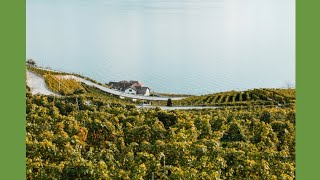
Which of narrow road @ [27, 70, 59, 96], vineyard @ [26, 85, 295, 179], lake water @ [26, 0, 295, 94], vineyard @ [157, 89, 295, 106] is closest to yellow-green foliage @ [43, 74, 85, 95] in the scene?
narrow road @ [27, 70, 59, 96]

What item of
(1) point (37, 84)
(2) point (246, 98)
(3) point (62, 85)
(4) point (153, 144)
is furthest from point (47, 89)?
(4) point (153, 144)

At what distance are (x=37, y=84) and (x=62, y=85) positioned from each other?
21.2 inches

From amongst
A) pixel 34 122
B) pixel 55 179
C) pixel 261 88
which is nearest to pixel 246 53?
pixel 261 88

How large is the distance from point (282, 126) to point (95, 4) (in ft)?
48.7

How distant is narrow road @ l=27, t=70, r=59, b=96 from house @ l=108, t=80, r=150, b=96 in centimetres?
143

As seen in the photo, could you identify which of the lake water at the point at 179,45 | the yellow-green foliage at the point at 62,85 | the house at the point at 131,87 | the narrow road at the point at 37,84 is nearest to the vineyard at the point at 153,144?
the narrow road at the point at 37,84

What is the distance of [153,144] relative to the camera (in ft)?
19.6

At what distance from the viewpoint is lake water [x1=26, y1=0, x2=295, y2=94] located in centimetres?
1184

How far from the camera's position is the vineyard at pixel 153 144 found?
17.0 ft

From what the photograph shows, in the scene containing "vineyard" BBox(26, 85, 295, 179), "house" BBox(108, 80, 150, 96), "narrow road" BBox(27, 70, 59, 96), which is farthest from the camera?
"house" BBox(108, 80, 150, 96)

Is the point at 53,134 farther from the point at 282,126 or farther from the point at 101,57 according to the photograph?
the point at 101,57

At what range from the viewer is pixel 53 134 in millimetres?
6125

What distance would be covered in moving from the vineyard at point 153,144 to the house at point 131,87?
3.68 m

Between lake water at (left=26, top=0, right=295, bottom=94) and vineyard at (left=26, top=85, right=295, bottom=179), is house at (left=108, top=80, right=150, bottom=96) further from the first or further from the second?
vineyard at (left=26, top=85, right=295, bottom=179)
